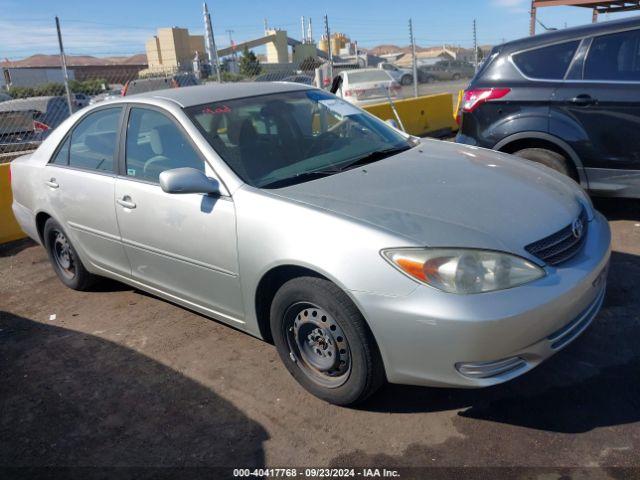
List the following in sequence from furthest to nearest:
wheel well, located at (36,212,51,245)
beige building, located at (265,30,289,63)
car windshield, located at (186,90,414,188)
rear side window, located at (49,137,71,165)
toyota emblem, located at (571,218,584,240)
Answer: beige building, located at (265,30,289,63)
wheel well, located at (36,212,51,245)
rear side window, located at (49,137,71,165)
car windshield, located at (186,90,414,188)
toyota emblem, located at (571,218,584,240)

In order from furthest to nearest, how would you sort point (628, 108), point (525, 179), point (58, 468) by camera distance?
point (628, 108) < point (525, 179) < point (58, 468)

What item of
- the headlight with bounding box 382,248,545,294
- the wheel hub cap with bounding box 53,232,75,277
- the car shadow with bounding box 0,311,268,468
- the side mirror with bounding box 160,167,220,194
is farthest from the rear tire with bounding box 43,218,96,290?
the headlight with bounding box 382,248,545,294

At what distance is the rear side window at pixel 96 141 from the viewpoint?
4.15m

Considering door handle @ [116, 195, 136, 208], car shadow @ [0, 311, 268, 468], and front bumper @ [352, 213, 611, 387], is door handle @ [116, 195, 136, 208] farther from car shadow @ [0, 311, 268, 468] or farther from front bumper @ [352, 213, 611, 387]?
front bumper @ [352, 213, 611, 387]

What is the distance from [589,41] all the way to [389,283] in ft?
12.7

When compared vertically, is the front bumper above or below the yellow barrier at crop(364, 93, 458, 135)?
below

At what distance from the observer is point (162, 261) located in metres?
3.73

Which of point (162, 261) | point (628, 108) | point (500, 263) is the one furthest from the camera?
point (628, 108)

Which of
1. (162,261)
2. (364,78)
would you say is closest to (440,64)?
(364,78)

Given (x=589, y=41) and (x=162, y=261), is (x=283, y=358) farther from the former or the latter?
(x=589, y=41)

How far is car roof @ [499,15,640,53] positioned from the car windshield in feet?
6.95

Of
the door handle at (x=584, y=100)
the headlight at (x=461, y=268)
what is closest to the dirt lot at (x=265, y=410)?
the headlight at (x=461, y=268)

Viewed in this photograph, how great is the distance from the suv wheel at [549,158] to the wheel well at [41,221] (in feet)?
14.1

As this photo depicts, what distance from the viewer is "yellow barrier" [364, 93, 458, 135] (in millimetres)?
10341
